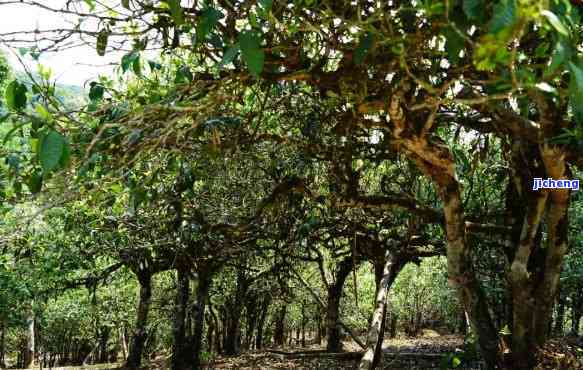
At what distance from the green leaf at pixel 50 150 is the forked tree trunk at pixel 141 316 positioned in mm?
13774

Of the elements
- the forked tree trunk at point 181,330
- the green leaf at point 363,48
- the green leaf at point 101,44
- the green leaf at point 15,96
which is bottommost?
the forked tree trunk at point 181,330

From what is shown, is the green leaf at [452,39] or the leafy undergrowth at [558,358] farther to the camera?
the leafy undergrowth at [558,358]

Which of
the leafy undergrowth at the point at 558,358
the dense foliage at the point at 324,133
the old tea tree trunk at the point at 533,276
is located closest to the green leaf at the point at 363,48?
the dense foliage at the point at 324,133

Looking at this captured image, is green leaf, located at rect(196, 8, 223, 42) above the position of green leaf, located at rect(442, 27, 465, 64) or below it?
above

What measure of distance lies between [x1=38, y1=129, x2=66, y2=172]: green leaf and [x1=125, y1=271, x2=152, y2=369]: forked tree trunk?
1377 cm

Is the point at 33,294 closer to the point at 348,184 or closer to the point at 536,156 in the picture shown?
the point at 348,184

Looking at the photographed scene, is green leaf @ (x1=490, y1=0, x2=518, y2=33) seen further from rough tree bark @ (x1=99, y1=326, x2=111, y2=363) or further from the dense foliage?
rough tree bark @ (x1=99, y1=326, x2=111, y2=363)

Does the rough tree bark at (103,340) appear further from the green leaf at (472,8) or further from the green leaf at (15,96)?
the green leaf at (472,8)

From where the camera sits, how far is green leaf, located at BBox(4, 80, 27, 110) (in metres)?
2.13

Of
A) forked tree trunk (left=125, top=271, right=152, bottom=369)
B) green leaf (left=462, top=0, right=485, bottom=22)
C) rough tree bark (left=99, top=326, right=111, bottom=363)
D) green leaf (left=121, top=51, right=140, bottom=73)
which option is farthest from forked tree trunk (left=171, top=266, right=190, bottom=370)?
rough tree bark (left=99, top=326, right=111, bottom=363)

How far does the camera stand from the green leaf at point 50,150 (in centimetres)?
154

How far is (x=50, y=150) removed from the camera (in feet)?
5.09

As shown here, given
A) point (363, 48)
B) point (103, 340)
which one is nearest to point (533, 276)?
point (363, 48)

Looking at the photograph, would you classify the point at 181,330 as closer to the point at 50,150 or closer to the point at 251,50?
the point at 50,150
